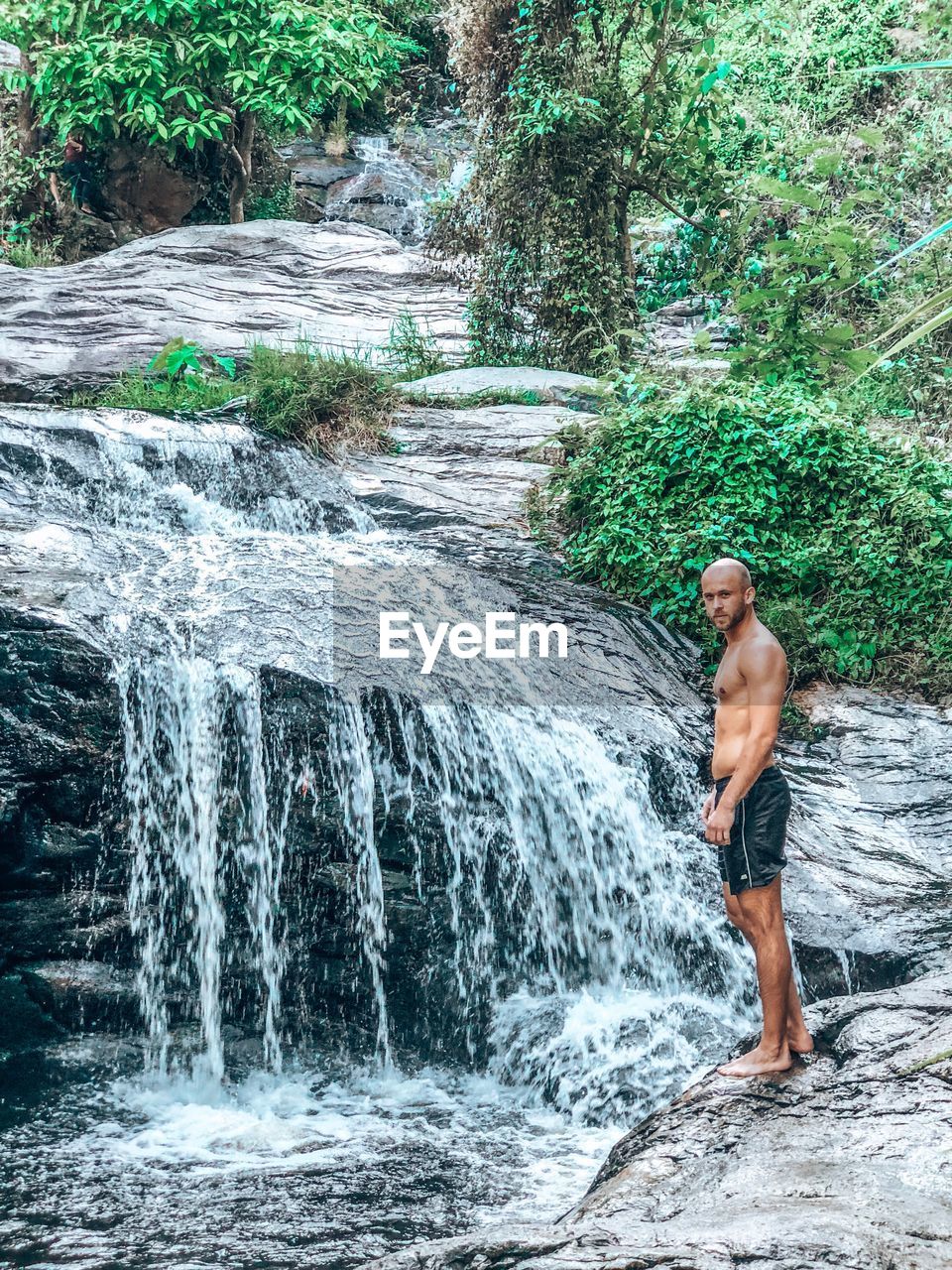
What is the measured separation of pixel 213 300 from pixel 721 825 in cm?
951

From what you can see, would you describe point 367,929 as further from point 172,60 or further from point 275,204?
point 275,204

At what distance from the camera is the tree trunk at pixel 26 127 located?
552 inches

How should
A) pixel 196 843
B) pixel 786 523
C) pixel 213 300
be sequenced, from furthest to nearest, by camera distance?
1. pixel 213 300
2. pixel 786 523
3. pixel 196 843

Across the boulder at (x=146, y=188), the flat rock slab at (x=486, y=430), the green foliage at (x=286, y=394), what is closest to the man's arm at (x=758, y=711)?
the flat rock slab at (x=486, y=430)

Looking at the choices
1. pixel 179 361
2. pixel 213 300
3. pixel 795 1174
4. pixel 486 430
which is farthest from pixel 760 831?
pixel 213 300

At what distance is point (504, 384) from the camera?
35.7 feet

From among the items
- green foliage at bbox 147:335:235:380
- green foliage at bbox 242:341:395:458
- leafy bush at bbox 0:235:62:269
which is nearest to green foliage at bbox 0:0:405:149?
leafy bush at bbox 0:235:62:269

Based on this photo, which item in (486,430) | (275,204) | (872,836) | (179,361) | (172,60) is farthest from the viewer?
(275,204)

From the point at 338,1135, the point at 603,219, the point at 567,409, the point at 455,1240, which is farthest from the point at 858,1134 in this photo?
the point at 603,219

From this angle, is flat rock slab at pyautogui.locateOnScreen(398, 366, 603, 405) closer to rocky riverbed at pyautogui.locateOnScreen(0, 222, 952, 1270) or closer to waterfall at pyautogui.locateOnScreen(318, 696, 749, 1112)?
rocky riverbed at pyautogui.locateOnScreen(0, 222, 952, 1270)

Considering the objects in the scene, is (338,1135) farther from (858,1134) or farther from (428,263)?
(428,263)

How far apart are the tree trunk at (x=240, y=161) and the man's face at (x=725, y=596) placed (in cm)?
1171

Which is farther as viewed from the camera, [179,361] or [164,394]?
[179,361]

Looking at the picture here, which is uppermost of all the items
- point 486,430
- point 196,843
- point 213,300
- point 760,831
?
point 213,300
